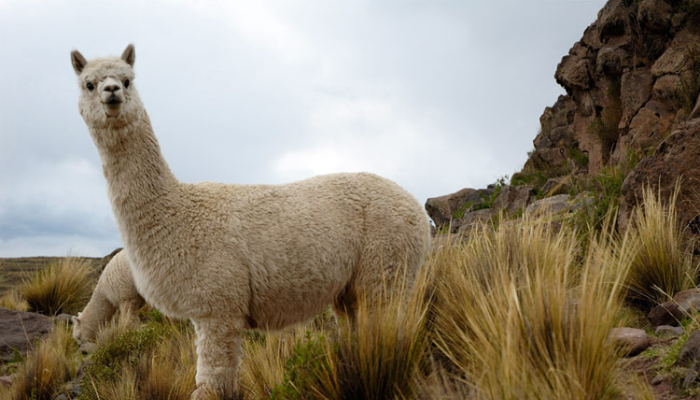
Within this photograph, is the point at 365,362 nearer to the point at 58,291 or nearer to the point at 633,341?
the point at 633,341

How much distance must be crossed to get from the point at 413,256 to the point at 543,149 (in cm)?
1587

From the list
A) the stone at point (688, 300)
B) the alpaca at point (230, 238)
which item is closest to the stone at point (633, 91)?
the stone at point (688, 300)

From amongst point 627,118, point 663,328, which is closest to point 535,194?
point 627,118

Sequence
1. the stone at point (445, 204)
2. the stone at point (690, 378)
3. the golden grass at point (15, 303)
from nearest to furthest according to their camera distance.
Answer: the stone at point (690, 378) < the golden grass at point (15, 303) < the stone at point (445, 204)

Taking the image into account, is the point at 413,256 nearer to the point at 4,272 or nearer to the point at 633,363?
the point at 633,363

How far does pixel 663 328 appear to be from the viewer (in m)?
4.34

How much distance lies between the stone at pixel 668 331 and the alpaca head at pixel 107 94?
4422 millimetres

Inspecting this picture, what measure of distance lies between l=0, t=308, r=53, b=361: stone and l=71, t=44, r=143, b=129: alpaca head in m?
5.47

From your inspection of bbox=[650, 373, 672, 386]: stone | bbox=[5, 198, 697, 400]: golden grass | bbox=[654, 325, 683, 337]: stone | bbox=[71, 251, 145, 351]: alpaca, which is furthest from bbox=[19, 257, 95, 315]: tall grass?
bbox=[650, 373, 672, 386]: stone

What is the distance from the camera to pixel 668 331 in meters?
4.27

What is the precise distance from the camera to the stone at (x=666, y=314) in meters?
4.52

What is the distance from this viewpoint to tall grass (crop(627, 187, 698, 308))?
17.1ft

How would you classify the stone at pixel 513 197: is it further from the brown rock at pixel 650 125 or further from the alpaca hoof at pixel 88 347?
the alpaca hoof at pixel 88 347

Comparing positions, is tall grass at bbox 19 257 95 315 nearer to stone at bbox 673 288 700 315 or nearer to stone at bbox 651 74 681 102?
stone at bbox 673 288 700 315
